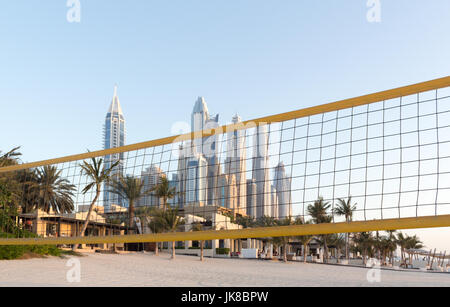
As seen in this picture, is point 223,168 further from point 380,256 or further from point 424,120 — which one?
point 380,256

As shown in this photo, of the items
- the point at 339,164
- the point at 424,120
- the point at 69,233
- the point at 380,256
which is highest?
the point at 424,120

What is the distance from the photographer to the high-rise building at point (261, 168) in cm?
743

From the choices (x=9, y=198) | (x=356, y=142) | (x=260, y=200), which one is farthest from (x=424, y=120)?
(x=9, y=198)

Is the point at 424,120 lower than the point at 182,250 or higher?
higher

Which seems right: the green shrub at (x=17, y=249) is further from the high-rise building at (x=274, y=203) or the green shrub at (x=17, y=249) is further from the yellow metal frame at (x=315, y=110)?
the high-rise building at (x=274, y=203)

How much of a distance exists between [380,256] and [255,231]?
57357mm

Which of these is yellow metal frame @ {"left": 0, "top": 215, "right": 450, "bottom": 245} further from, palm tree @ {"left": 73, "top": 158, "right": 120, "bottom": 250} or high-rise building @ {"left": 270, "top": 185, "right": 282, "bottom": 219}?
palm tree @ {"left": 73, "top": 158, "right": 120, "bottom": 250}

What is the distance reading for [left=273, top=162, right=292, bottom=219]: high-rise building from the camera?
717 centimetres

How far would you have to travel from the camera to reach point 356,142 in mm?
6879

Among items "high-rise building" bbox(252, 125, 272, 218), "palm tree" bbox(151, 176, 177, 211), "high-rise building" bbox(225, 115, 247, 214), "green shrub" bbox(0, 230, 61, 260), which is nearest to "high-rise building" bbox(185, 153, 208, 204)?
"palm tree" bbox(151, 176, 177, 211)

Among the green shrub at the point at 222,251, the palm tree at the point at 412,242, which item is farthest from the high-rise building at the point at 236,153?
the palm tree at the point at 412,242

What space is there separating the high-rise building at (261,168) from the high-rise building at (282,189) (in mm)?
165

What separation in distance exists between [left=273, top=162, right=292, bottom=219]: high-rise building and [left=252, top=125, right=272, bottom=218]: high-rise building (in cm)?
16

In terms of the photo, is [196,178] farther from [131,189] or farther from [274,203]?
[131,189]
